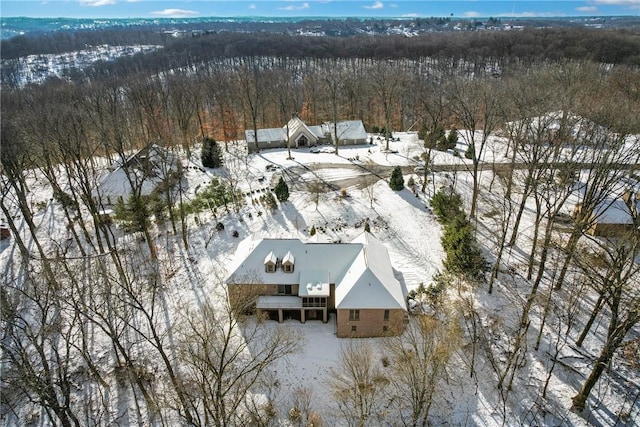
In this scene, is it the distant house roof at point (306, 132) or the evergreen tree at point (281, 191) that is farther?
the distant house roof at point (306, 132)

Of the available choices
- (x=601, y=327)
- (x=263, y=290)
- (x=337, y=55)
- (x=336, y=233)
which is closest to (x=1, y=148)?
(x=263, y=290)

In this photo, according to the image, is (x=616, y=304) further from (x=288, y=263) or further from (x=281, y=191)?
(x=281, y=191)

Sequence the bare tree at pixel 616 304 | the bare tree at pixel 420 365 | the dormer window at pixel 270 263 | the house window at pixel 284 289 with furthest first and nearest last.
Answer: the house window at pixel 284 289 < the dormer window at pixel 270 263 < the bare tree at pixel 616 304 < the bare tree at pixel 420 365

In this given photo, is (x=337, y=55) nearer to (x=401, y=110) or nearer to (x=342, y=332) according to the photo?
(x=401, y=110)

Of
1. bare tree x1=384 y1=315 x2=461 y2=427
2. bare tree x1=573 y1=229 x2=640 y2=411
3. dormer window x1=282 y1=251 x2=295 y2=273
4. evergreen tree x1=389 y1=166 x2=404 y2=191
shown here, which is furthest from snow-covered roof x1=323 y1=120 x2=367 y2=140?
bare tree x1=573 y1=229 x2=640 y2=411

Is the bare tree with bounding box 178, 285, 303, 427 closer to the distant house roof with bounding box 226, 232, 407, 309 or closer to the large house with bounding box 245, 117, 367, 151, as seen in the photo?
the distant house roof with bounding box 226, 232, 407, 309

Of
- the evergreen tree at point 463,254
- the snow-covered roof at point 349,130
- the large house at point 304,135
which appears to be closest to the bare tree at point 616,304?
the evergreen tree at point 463,254

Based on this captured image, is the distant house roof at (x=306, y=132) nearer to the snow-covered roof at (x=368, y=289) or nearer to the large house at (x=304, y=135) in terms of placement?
the large house at (x=304, y=135)
